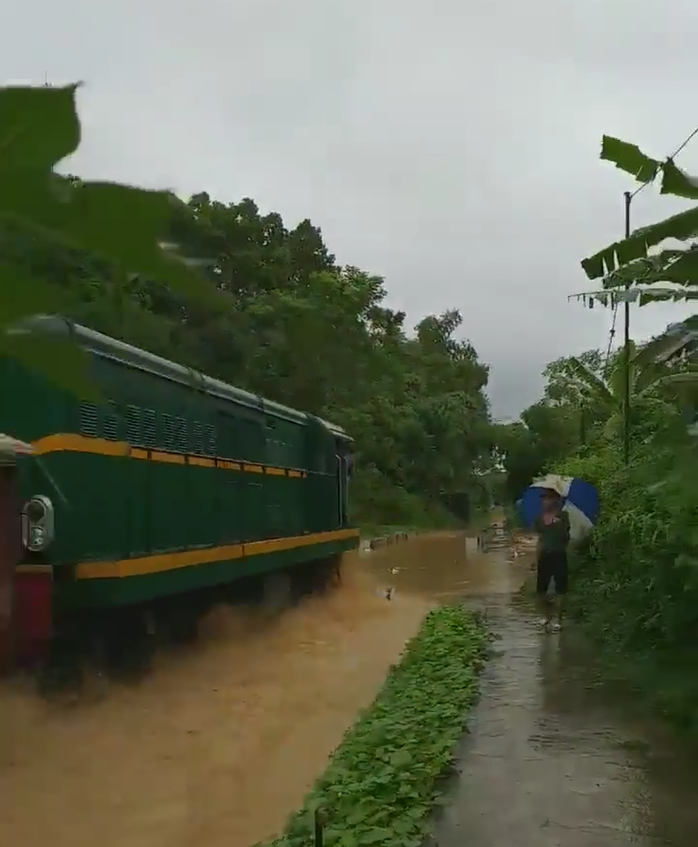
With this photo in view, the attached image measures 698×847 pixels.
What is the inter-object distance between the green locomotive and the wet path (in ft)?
7.96

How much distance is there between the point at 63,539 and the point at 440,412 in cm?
3718

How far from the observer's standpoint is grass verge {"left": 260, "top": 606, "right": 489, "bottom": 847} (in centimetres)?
495

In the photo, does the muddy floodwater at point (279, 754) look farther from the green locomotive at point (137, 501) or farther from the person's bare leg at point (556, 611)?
the green locomotive at point (137, 501)

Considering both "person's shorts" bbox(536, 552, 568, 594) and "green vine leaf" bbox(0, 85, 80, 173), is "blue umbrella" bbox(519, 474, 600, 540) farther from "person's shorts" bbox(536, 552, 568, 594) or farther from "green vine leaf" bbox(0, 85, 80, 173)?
"green vine leaf" bbox(0, 85, 80, 173)

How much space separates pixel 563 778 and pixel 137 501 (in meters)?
3.99

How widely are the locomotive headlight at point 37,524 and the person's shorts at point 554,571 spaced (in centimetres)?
824

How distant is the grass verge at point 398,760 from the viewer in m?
4.95

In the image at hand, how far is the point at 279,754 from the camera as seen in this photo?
24.4 feet

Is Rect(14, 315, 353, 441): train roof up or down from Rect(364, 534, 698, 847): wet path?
up

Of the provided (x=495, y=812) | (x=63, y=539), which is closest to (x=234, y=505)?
(x=63, y=539)

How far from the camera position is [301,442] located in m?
14.3

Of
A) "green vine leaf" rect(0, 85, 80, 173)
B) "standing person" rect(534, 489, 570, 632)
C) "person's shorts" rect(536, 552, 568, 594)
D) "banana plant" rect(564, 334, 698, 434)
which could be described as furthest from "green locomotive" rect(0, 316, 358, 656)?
"person's shorts" rect(536, 552, 568, 594)

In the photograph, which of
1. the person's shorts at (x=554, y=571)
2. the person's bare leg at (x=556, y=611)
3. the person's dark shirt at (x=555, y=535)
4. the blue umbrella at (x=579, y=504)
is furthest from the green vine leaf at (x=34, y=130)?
the blue umbrella at (x=579, y=504)

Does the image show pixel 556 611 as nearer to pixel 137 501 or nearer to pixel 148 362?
pixel 137 501
